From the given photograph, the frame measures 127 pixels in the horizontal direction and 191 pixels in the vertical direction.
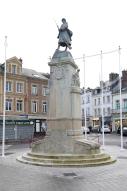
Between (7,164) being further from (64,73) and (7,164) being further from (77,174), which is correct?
(64,73)

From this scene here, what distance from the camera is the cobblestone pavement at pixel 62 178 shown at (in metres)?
10.1

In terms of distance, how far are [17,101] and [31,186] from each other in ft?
137

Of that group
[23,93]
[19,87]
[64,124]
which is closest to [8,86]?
[19,87]

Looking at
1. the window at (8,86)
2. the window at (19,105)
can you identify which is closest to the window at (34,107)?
the window at (19,105)

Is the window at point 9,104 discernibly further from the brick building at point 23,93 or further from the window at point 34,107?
the window at point 34,107

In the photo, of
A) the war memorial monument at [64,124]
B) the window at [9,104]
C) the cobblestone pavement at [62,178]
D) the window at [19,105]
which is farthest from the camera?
the window at [19,105]

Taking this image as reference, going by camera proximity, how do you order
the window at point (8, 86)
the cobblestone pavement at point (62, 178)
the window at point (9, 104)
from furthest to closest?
the window at point (8, 86)
the window at point (9, 104)
the cobblestone pavement at point (62, 178)

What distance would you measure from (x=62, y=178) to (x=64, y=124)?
460cm

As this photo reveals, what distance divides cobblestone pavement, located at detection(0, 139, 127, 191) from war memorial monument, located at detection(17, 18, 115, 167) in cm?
93

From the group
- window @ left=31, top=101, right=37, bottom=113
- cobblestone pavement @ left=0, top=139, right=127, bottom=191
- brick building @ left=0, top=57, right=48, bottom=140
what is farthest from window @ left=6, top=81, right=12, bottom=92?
cobblestone pavement @ left=0, top=139, right=127, bottom=191

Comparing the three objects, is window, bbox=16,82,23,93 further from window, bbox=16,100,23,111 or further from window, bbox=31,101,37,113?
window, bbox=31,101,37,113

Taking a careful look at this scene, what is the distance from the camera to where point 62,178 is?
37.9 ft

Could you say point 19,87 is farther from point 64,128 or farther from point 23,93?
point 64,128

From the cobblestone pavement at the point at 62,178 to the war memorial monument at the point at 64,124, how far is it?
36.8 inches
